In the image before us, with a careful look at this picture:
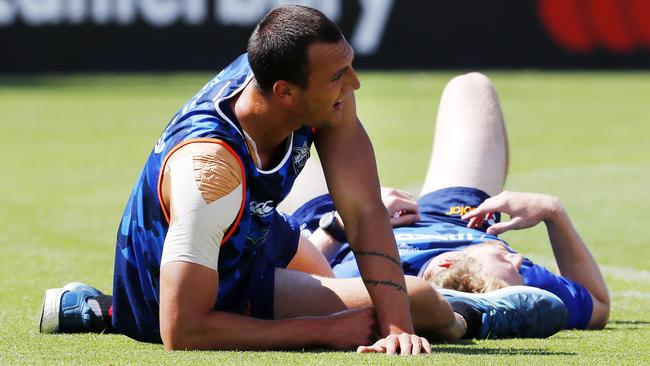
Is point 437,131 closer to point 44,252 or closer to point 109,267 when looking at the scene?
point 109,267

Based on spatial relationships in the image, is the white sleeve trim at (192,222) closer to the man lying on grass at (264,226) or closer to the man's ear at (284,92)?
the man lying on grass at (264,226)

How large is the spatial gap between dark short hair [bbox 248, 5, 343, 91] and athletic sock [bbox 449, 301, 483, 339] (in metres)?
1.20

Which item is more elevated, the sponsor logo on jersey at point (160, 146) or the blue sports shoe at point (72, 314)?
the sponsor logo on jersey at point (160, 146)

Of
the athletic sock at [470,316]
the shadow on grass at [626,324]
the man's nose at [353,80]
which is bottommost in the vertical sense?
the shadow on grass at [626,324]

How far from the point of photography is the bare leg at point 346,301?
15.8ft

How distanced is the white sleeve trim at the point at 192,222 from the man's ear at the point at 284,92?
0.36 metres

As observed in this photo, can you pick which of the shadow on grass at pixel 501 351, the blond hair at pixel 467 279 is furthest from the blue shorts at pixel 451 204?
the shadow on grass at pixel 501 351

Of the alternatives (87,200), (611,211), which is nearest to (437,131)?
(611,211)

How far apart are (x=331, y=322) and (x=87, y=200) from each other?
6143 mm

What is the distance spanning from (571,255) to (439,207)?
2.47ft

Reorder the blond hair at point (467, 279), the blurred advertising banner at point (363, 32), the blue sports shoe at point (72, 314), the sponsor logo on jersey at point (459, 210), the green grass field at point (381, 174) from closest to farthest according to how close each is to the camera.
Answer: the green grass field at point (381, 174), the blue sports shoe at point (72, 314), the blond hair at point (467, 279), the sponsor logo on jersey at point (459, 210), the blurred advertising banner at point (363, 32)

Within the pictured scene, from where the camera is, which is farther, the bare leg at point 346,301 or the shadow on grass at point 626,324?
the shadow on grass at point 626,324

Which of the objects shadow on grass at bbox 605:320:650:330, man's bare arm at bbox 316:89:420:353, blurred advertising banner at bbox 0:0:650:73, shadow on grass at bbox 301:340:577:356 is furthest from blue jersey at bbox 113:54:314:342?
blurred advertising banner at bbox 0:0:650:73

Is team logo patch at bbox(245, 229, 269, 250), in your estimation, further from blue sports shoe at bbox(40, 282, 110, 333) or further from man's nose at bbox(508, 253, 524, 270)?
man's nose at bbox(508, 253, 524, 270)
